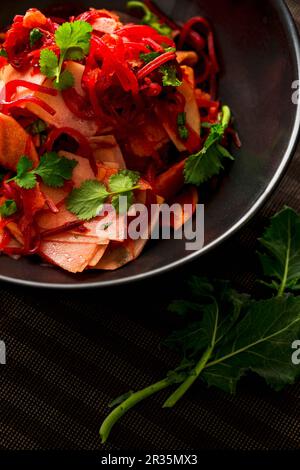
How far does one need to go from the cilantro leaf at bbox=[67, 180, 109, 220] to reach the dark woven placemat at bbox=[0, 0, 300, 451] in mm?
288

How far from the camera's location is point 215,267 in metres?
2.35

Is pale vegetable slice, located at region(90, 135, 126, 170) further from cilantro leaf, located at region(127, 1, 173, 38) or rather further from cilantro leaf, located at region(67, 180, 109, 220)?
cilantro leaf, located at region(127, 1, 173, 38)

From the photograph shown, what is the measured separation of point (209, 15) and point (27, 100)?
0.75 m

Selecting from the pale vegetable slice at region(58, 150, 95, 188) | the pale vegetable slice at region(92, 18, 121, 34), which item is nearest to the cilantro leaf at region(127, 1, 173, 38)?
the pale vegetable slice at region(92, 18, 121, 34)

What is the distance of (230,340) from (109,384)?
418 millimetres

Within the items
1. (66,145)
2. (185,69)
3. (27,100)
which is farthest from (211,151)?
(27,100)

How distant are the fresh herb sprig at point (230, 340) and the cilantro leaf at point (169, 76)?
0.55 meters


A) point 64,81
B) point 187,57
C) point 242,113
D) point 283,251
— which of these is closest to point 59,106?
point 64,81

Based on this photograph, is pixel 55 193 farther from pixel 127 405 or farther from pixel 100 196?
pixel 127 405

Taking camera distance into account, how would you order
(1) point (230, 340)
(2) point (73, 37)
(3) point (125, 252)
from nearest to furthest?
(2) point (73, 37)
(3) point (125, 252)
(1) point (230, 340)

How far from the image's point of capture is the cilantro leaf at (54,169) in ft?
6.73

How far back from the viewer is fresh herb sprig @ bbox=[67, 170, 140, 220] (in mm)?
2070

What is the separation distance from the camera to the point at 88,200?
81.8 inches

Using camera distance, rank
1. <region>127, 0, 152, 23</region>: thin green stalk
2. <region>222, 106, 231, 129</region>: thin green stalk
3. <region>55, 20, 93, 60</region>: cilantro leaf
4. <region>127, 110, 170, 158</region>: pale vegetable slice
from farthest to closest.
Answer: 1. <region>127, 0, 152, 23</region>: thin green stalk
2. <region>222, 106, 231, 129</region>: thin green stalk
3. <region>127, 110, 170, 158</region>: pale vegetable slice
4. <region>55, 20, 93, 60</region>: cilantro leaf
